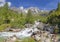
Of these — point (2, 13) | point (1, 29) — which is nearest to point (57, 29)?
point (1, 29)

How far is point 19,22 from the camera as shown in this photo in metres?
72.4

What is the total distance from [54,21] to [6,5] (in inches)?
1377

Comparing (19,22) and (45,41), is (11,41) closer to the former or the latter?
(45,41)

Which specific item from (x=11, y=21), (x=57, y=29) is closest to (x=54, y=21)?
(x=57, y=29)

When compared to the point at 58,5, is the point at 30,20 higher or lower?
lower

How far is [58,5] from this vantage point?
79.6 m

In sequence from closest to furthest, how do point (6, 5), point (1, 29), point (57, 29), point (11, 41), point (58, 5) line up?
point (11, 41) → point (57, 29) → point (1, 29) → point (58, 5) → point (6, 5)

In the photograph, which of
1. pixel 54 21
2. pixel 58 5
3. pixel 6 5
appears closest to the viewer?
pixel 54 21

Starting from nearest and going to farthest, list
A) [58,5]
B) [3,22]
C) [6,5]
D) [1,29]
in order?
[1,29], [3,22], [58,5], [6,5]

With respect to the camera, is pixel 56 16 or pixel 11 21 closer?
pixel 56 16

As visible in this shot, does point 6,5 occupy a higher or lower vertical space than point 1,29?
higher

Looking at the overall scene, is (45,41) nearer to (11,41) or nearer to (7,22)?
(11,41)

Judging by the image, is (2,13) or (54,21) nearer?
(54,21)

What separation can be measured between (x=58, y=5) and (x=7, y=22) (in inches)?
851
